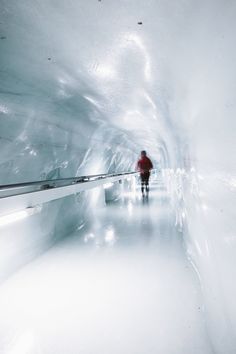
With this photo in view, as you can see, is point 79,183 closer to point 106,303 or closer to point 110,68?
point 110,68

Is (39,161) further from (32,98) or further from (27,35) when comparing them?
(27,35)

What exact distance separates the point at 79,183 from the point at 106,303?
8.57 ft

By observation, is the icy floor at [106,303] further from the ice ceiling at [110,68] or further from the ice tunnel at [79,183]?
the ice ceiling at [110,68]

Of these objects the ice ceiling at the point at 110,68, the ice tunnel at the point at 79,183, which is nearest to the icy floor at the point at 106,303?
the ice tunnel at the point at 79,183

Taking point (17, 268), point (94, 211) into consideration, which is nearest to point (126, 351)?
point (17, 268)

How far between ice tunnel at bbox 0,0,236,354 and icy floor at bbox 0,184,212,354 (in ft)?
0.04

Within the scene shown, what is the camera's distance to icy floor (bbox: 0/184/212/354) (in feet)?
6.16

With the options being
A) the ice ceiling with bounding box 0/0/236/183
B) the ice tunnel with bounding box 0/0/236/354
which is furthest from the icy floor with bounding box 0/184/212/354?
the ice ceiling with bounding box 0/0/236/183

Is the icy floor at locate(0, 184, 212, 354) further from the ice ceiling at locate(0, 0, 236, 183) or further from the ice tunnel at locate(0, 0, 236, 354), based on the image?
the ice ceiling at locate(0, 0, 236, 183)

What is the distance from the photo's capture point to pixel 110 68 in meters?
3.01

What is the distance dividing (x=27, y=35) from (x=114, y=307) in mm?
2680

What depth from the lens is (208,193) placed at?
7.07 ft

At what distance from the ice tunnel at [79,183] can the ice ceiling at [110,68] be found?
0.01 m

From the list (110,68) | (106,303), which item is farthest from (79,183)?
(106,303)
